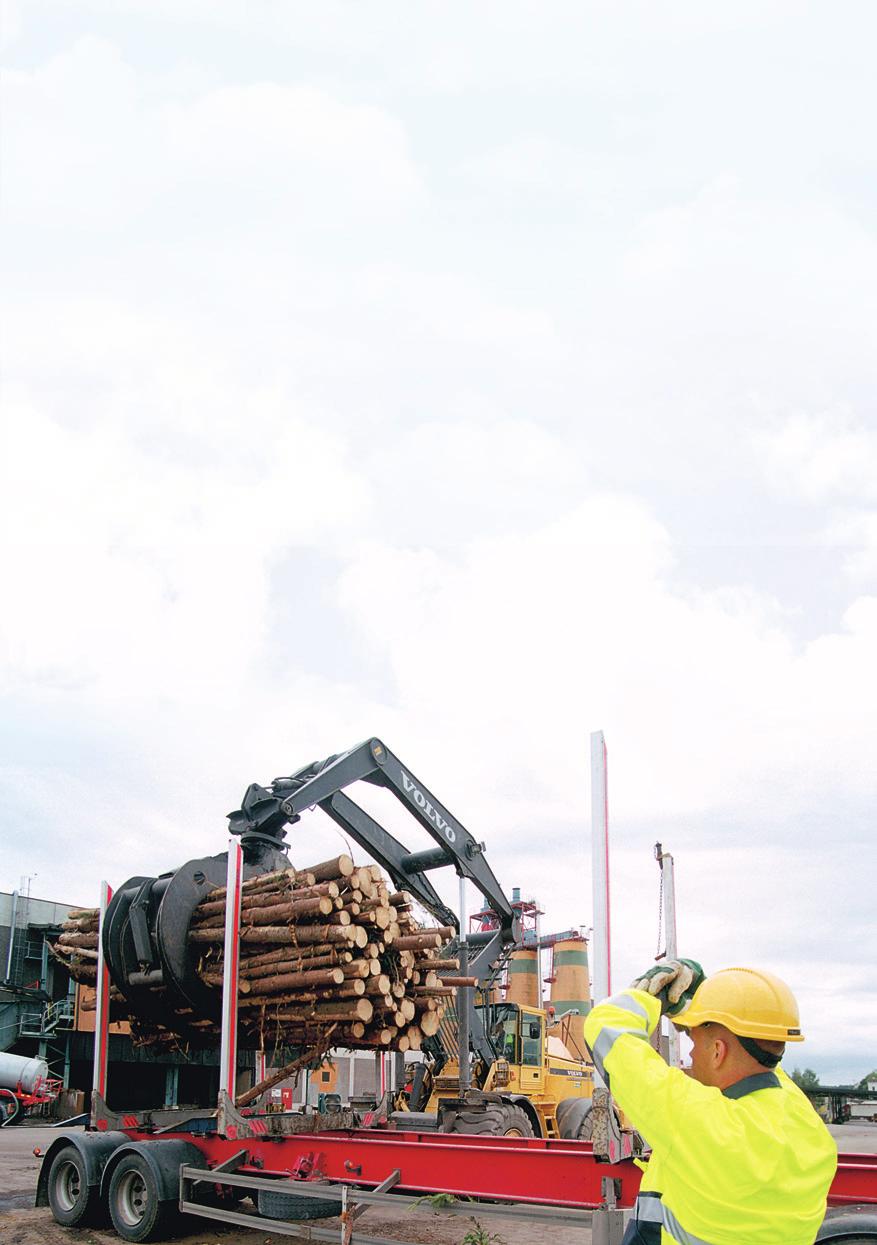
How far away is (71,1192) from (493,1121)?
16.7ft

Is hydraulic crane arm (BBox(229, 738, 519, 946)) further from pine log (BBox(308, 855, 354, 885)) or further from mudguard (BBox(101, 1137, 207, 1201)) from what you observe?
mudguard (BBox(101, 1137, 207, 1201))

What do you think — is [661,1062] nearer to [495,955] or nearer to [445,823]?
[445,823]

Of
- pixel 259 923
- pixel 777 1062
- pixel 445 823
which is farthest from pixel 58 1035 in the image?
pixel 777 1062

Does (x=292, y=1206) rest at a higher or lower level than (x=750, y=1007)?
lower

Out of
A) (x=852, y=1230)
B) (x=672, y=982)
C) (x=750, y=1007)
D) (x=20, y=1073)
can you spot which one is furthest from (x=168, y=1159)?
(x=20, y=1073)

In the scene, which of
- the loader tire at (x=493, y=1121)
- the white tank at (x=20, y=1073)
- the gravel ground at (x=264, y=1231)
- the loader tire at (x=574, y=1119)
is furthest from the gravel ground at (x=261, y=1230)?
the white tank at (x=20, y=1073)

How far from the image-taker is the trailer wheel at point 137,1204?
898 centimetres

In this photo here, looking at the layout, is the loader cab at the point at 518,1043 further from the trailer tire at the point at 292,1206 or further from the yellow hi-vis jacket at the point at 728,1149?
the yellow hi-vis jacket at the point at 728,1149

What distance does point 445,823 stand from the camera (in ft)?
43.4

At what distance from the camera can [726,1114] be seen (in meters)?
2.80

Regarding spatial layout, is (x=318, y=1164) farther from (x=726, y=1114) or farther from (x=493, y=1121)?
(x=726, y=1114)

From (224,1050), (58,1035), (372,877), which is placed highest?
(372,877)

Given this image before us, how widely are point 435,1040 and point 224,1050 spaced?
6.69 meters

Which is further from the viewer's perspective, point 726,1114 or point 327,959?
point 327,959
